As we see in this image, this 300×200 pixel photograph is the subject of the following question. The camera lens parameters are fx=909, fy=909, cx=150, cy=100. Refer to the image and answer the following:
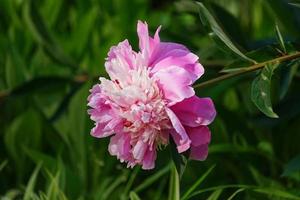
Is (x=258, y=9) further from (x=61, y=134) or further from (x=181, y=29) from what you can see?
(x=61, y=134)

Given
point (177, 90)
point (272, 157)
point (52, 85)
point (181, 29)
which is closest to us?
point (177, 90)

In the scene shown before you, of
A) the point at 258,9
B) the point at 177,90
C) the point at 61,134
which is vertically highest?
the point at 177,90

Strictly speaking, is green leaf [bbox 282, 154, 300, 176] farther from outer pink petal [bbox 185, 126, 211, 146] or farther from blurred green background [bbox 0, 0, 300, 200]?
outer pink petal [bbox 185, 126, 211, 146]

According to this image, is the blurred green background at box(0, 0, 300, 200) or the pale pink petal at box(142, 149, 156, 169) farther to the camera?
the blurred green background at box(0, 0, 300, 200)

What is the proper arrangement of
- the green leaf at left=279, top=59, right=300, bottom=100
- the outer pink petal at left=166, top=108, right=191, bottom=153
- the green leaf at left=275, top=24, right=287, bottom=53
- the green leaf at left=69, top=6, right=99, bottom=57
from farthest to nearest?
1. the green leaf at left=69, top=6, right=99, bottom=57
2. the green leaf at left=279, top=59, right=300, bottom=100
3. the green leaf at left=275, top=24, right=287, bottom=53
4. the outer pink petal at left=166, top=108, right=191, bottom=153

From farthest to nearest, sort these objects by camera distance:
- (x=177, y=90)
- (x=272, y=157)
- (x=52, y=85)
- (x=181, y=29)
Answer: (x=181, y=29), (x=52, y=85), (x=272, y=157), (x=177, y=90)

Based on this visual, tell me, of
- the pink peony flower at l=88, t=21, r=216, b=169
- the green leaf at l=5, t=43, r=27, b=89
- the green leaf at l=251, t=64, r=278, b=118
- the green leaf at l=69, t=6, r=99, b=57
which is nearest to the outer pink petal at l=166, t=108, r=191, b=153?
the pink peony flower at l=88, t=21, r=216, b=169

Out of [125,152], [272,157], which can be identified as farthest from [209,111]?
[272,157]
